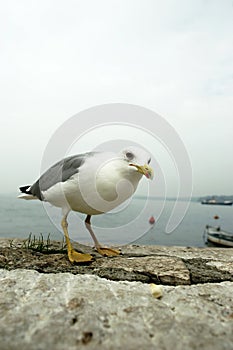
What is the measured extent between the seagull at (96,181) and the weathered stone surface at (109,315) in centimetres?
109

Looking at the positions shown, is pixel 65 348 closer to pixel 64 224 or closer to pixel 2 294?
pixel 2 294

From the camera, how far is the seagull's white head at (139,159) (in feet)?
11.9

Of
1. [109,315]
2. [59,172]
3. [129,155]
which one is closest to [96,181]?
[129,155]

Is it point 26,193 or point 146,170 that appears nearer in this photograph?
point 146,170

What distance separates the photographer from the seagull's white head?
3.63m

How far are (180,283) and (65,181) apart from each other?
1.98 metres

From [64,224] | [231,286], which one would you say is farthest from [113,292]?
[64,224]

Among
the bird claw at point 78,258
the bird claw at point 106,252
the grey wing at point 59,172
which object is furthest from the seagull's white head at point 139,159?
the bird claw at point 106,252

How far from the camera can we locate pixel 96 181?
3648 mm

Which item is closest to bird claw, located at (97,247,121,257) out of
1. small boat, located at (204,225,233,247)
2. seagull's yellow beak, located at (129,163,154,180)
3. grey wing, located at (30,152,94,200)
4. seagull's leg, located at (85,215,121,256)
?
seagull's leg, located at (85,215,121,256)

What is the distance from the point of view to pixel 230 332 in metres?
1.83

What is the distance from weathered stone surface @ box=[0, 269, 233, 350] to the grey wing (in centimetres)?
158

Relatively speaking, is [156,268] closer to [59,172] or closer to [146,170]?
[146,170]

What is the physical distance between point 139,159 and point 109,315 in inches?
85.0
